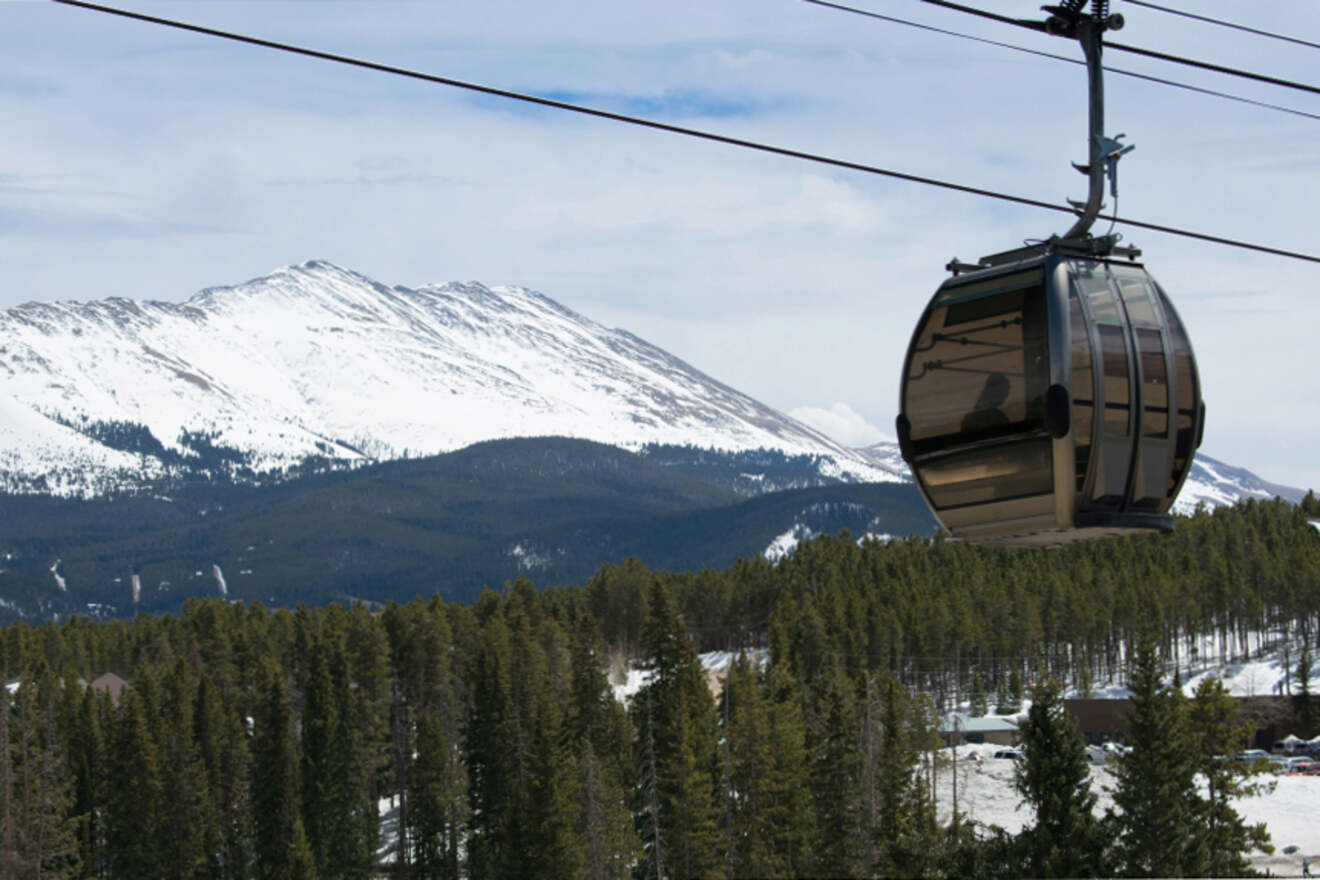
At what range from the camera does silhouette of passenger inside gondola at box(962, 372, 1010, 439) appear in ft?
49.0

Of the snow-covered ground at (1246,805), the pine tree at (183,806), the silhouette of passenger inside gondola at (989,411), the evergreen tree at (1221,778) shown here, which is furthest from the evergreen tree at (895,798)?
the pine tree at (183,806)

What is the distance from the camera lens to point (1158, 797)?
46562 mm

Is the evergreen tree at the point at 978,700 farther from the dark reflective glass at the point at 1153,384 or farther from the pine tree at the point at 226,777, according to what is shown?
the dark reflective glass at the point at 1153,384

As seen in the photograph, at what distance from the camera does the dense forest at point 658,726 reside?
4947 centimetres

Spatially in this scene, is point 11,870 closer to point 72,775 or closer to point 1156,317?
point 72,775

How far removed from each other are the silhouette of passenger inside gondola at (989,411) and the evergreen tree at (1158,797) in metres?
34.0

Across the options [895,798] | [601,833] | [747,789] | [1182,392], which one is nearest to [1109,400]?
[1182,392]

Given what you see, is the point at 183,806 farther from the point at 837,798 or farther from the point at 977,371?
the point at 977,371

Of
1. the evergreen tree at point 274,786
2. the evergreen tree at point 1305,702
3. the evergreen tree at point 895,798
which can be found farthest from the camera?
the evergreen tree at point 1305,702

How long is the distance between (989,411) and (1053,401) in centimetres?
83

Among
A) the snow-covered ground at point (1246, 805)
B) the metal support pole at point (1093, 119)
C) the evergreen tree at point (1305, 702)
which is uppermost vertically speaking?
the metal support pole at point (1093, 119)

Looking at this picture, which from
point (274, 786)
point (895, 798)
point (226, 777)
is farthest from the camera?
point (226, 777)

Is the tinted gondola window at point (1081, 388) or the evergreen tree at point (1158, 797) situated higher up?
the tinted gondola window at point (1081, 388)

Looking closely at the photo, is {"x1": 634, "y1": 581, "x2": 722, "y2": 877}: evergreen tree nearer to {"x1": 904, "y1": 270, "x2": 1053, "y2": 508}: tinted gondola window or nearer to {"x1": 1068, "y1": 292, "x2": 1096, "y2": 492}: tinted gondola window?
{"x1": 904, "y1": 270, "x2": 1053, "y2": 508}: tinted gondola window
